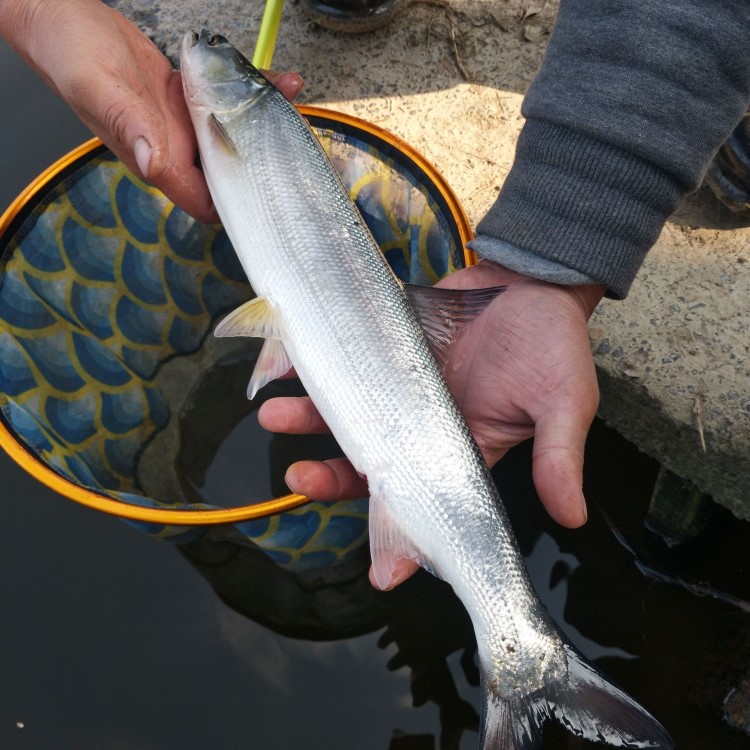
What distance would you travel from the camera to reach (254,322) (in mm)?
1548

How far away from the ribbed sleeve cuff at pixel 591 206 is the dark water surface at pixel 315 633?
0.87 metres

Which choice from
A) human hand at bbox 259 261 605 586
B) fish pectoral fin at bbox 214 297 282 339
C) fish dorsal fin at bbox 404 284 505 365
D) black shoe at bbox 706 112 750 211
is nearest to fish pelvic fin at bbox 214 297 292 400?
fish pectoral fin at bbox 214 297 282 339

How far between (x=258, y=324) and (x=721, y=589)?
62.8 inches

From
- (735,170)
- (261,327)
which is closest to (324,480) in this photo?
(261,327)

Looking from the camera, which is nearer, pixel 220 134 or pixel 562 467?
pixel 562 467

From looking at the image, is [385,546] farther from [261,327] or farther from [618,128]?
[618,128]

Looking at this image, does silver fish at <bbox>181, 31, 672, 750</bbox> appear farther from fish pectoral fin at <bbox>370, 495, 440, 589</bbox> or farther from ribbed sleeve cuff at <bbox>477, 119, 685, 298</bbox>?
ribbed sleeve cuff at <bbox>477, 119, 685, 298</bbox>

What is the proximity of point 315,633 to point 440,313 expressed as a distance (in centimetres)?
114

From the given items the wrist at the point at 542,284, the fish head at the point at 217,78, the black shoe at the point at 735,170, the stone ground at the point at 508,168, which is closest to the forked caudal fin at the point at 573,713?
the wrist at the point at 542,284

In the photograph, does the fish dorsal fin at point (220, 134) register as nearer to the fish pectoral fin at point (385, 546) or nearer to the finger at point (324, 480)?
the finger at point (324, 480)

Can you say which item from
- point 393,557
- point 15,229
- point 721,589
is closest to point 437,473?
point 393,557

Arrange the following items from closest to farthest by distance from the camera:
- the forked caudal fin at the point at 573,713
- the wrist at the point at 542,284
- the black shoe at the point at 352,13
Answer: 1. the forked caudal fin at the point at 573,713
2. the wrist at the point at 542,284
3. the black shoe at the point at 352,13

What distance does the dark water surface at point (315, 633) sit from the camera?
1984mm

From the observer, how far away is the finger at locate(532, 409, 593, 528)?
1.27m
